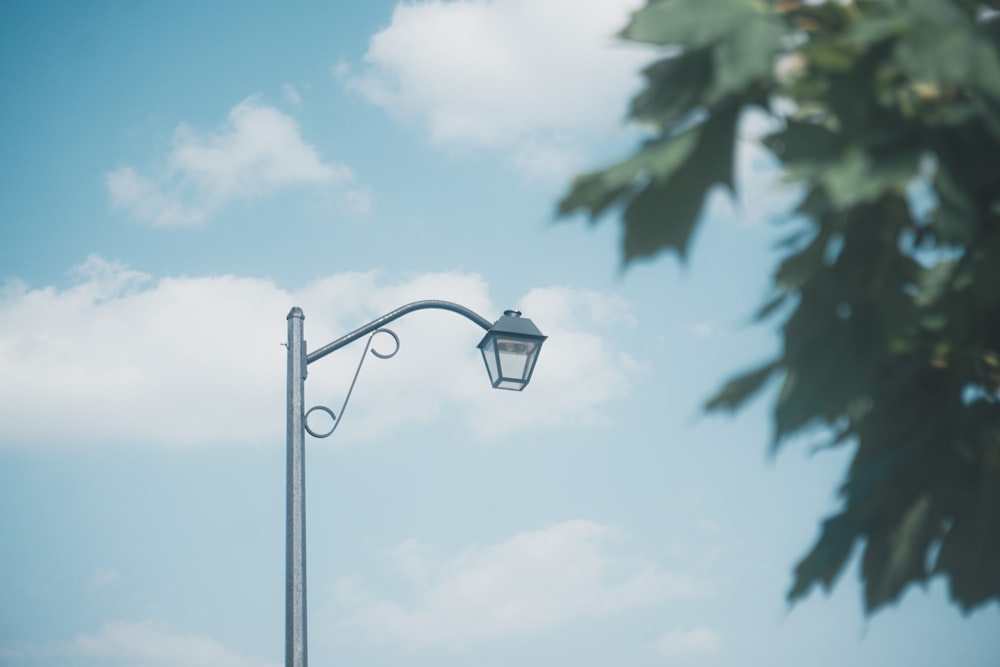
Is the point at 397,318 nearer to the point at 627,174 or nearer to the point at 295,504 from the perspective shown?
the point at 295,504

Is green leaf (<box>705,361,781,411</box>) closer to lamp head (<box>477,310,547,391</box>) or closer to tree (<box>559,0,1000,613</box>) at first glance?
tree (<box>559,0,1000,613</box>)

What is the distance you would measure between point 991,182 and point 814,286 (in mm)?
381

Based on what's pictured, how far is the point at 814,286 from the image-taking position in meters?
2.06

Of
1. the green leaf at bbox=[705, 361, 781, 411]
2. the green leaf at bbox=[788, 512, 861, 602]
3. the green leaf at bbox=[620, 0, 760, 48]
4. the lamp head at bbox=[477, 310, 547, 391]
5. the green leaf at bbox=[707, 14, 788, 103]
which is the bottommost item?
the green leaf at bbox=[788, 512, 861, 602]

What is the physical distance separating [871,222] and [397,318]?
7665mm

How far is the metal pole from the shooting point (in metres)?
7.47

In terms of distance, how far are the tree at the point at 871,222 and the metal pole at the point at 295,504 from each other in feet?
19.2

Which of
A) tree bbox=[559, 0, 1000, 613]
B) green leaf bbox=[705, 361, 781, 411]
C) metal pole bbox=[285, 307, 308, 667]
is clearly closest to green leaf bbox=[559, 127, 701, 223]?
tree bbox=[559, 0, 1000, 613]

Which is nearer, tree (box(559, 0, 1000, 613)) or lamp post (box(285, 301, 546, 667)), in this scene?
tree (box(559, 0, 1000, 613))

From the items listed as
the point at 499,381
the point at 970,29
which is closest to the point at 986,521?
the point at 970,29

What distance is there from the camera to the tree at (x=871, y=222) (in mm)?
1761

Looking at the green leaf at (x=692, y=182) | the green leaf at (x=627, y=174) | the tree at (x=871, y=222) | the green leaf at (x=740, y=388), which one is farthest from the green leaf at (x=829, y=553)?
the green leaf at (x=627, y=174)

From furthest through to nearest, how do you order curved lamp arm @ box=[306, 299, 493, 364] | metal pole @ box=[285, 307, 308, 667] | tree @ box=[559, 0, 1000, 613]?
curved lamp arm @ box=[306, 299, 493, 364], metal pole @ box=[285, 307, 308, 667], tree @ box=[559, 0, 1000, 613]

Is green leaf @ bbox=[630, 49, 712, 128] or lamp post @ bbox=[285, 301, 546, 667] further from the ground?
lamp post @ bbox=[285, 301, 546, 667]
